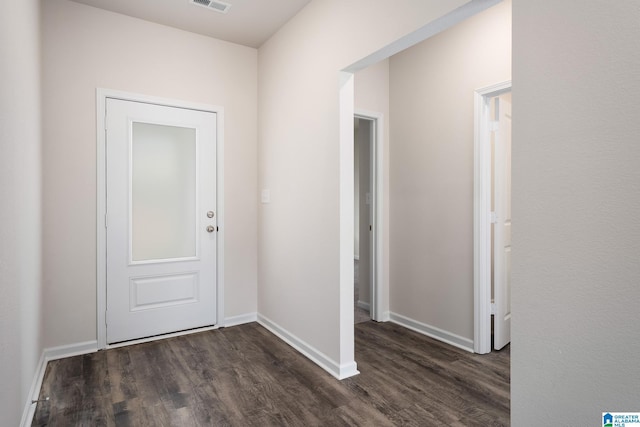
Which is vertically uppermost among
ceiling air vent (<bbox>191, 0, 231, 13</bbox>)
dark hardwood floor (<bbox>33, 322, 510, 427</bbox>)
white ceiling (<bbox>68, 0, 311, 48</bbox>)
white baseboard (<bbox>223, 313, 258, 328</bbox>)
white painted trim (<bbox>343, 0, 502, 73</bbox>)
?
white ceiling (<bbox>68, 0, 311, 48</bbox>)

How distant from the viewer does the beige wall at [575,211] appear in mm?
1227

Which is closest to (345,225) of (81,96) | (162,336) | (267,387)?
(267,387)

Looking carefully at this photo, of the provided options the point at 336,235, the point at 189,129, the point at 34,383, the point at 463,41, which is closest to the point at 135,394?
the point at 34,383

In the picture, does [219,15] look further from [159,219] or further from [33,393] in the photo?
[33,393]

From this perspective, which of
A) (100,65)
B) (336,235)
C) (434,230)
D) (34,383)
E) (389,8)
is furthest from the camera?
(434,230)

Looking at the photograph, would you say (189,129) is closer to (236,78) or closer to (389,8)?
(236,78)

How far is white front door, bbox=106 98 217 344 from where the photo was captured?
3086 mm

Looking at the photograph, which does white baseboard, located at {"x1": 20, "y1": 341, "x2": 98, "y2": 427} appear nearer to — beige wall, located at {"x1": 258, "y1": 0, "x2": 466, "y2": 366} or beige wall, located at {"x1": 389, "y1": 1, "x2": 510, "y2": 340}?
beige wall, located at {"x1": 258, "y1": 0, "x2": 466, "y2": 366}

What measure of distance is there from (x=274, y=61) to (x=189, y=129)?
1.01 m

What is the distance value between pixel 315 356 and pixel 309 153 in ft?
5.11

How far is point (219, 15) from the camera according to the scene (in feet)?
10.1

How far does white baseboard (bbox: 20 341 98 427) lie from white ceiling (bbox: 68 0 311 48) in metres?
2.70

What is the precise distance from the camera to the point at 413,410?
210 centimetres

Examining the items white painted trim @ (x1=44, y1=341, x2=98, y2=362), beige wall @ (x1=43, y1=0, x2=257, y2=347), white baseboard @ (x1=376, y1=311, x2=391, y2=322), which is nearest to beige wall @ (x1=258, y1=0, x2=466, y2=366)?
beige wall @ (x1=43, y1=0, x2=257, y2=347)
